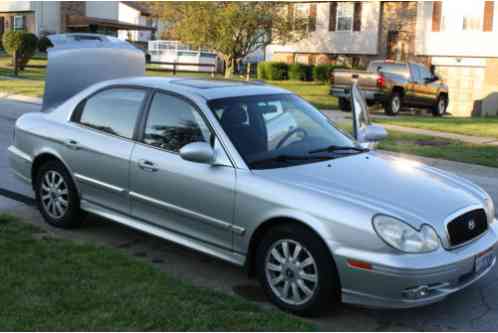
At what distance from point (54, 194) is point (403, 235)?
3578mm

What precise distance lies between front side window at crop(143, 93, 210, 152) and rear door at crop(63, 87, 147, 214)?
0.61 ft

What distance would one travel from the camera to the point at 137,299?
4.62 metres

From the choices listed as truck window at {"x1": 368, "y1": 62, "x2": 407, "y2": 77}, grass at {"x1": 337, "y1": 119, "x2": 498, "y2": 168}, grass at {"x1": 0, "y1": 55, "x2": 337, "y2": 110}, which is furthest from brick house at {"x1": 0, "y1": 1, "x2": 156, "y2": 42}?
grass at {"x1": 337, "y1": 119, "x2": 498, "y2": 168}

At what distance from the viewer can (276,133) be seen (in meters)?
5.40

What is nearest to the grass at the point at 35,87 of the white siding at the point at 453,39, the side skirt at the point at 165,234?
the white siding at the point at 453,39

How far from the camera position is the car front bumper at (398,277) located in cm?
420

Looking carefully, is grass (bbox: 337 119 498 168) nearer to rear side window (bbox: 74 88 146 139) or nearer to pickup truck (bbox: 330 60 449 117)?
pickup truck (bbox: 330 60 449 117)

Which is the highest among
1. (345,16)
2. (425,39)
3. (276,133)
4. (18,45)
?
(345,16)

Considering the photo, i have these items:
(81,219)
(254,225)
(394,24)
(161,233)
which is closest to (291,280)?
(254,225)

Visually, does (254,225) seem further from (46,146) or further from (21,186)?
(21,186)

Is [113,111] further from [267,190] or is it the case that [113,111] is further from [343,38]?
[343,38]

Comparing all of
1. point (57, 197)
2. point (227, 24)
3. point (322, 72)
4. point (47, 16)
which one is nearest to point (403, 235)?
point (57, 197)

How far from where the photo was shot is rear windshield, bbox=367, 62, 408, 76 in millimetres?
22577

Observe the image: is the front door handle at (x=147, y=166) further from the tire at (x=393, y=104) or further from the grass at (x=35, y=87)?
the tire at (x=393, y=104)
